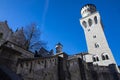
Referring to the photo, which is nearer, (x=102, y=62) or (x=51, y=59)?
(x=51, y=59)

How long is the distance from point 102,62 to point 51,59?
1954 centimetres

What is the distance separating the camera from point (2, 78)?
199 inches

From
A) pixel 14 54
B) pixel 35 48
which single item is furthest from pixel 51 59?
pixel 35 48

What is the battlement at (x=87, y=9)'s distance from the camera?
131 feet

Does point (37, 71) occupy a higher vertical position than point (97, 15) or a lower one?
lower

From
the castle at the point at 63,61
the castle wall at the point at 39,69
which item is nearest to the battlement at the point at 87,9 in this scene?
the castle at the point at 63,61

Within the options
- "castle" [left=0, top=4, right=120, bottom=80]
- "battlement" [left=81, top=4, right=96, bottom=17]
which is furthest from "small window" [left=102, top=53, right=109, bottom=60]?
"battlement" [left=81, top=4, right=96, bottom=17]

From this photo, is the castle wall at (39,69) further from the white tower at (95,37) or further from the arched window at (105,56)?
the arched window at (105,56)

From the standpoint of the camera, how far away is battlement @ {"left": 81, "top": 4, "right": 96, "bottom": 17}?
39862 millimetres

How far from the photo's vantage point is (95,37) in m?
33.6

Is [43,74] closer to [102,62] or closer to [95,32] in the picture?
[102,62]

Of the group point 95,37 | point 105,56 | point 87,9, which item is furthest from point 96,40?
point 87,9

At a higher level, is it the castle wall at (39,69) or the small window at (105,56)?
the small window at (105,56)

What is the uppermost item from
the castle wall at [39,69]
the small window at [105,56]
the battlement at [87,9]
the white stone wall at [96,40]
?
the battlement at [87,9]
